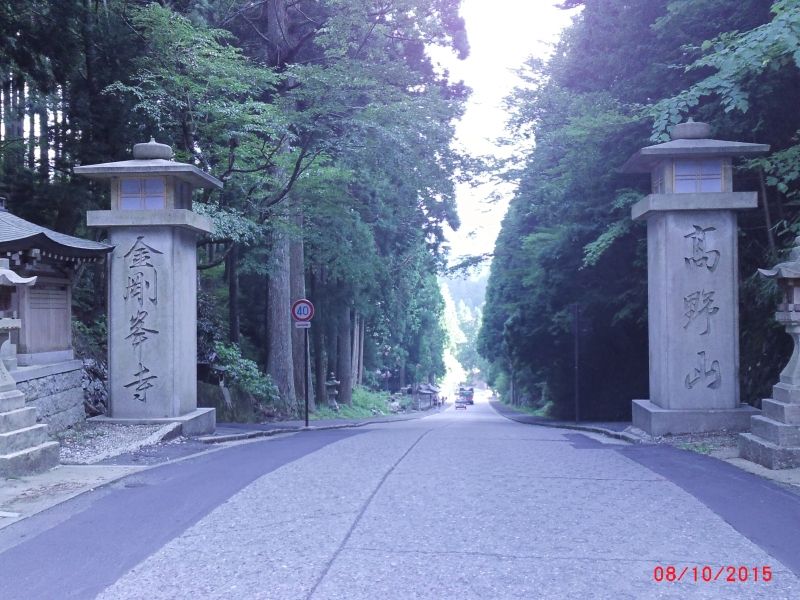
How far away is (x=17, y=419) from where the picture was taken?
888cm

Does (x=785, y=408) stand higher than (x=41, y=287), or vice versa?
(x=41, y=287)

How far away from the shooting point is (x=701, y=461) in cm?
1010

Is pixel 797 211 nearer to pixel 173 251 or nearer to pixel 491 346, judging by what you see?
pixel 173 251

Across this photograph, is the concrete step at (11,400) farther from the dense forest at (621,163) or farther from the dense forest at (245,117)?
the dense forest at (621,163)

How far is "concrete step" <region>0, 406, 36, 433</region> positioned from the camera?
28.4ft

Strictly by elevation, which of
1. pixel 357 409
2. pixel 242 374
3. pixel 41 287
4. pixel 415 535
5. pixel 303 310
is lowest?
pixel 357 409

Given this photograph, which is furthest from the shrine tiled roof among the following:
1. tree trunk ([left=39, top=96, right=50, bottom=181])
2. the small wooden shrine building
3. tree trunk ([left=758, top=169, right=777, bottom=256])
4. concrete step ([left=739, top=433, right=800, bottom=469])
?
tree trunk ([left=758, top=169, right=777, bottom=256])

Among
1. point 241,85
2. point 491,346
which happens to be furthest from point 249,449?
point 491,346

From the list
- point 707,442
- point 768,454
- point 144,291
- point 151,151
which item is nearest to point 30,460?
point 144,291

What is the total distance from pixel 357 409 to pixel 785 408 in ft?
98.3

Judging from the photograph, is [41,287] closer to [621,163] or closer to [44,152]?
[44,152]

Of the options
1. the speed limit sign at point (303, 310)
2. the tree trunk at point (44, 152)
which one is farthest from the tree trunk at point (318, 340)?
the tree trunk at point (44, 152)

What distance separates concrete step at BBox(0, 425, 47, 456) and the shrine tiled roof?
3422 mm
